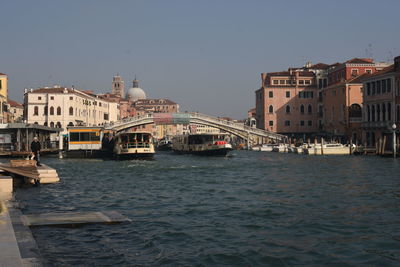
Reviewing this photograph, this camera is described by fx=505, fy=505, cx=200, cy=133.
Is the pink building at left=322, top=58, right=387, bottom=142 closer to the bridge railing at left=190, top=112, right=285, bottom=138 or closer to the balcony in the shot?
the balcony

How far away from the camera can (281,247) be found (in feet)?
23.9

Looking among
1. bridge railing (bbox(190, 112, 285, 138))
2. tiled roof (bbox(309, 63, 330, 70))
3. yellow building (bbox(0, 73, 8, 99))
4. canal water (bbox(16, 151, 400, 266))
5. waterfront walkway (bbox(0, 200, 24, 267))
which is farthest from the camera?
tiled roof (bbox(309, 63, 330, 70))

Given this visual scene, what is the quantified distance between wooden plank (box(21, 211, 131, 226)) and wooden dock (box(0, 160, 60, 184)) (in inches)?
220

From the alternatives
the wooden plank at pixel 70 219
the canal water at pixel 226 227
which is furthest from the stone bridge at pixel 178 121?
the wooden plank at pixel 70 219

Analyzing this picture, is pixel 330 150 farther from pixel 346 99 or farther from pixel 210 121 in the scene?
pixel 210 121

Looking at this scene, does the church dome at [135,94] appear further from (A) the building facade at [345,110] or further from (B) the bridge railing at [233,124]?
(A) the building facade at [345,110]

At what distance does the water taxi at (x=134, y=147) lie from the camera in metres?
34.1

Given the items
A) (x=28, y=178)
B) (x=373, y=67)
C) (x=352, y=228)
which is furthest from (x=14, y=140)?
(x=373, y=67)

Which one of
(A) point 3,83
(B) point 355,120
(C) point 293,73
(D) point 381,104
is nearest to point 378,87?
(D) point 381,104

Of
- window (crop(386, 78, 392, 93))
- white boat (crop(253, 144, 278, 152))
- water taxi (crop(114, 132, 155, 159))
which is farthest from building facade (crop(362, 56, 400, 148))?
water taxi (crop(114, 132, 155, 159))

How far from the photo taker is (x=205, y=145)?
1670 inches

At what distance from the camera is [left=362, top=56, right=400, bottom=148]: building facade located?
4150cm

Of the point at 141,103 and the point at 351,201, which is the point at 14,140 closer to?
the point at 351,201

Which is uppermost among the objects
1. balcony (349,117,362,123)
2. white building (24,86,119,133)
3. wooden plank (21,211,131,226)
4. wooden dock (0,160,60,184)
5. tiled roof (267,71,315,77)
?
tiled roof (267,71,315,77)
